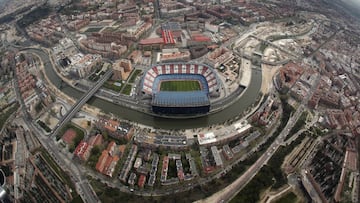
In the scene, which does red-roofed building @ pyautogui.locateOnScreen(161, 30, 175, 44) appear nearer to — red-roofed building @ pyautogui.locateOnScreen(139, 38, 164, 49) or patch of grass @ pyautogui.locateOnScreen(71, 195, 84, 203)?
red-roofed building @ pyautogui.locateOnScreen(139, 38, 164, 49)

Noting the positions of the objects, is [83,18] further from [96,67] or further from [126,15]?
[96,67]

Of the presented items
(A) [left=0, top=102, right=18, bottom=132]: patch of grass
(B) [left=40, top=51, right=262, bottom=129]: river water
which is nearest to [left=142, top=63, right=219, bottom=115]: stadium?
(B) [left=40, top=51, right=262, bottom=129]: river water

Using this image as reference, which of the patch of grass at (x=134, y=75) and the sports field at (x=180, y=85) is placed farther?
the patch of grass at (x=134, y=75)

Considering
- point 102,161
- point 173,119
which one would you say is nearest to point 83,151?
point 102,161

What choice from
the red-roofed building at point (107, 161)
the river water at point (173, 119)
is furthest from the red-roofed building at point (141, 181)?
the river water at point (173, 119)

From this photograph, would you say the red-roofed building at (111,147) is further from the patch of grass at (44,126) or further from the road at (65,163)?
the patch of grass at (44,126)
